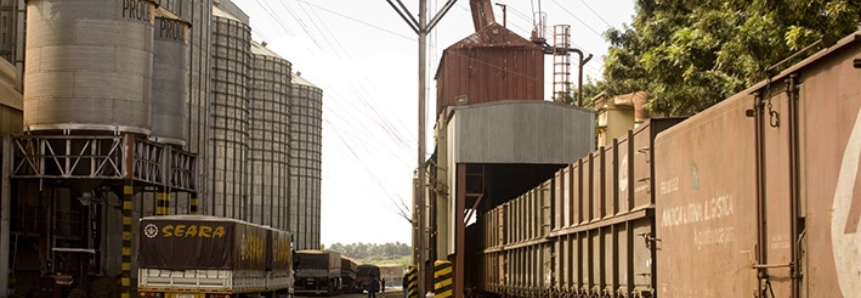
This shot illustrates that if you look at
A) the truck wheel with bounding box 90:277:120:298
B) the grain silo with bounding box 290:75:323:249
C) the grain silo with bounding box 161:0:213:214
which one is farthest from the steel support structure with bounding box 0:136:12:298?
the grain silo with bounding box 290:75:323:249

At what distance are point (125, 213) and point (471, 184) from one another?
12.0 m

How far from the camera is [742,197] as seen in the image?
28.7 feet

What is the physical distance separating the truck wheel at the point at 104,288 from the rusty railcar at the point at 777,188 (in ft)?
116

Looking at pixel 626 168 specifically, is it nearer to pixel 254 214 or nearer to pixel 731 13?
pixel 731 13

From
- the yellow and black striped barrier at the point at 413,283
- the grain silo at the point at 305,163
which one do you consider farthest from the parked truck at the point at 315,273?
the yellow and black striped barrier at the point at 413,283

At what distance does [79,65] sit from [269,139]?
48796 mm

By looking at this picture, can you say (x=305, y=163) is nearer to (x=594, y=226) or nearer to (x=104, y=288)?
(x=104, y=288)

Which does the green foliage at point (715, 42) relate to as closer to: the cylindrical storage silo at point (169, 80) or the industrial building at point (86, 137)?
the industrial building at point (86, 137)

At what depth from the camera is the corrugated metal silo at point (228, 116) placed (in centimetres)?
7362

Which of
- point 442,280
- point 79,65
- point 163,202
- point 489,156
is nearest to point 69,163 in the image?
point 79,65

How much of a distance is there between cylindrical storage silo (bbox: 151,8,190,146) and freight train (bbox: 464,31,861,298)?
32.4m

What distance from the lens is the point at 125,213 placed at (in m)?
40.5

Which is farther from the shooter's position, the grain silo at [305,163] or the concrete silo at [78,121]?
the grain silo at [305,163]

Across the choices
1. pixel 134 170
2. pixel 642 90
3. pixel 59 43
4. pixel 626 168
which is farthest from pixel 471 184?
pixel 626 168
